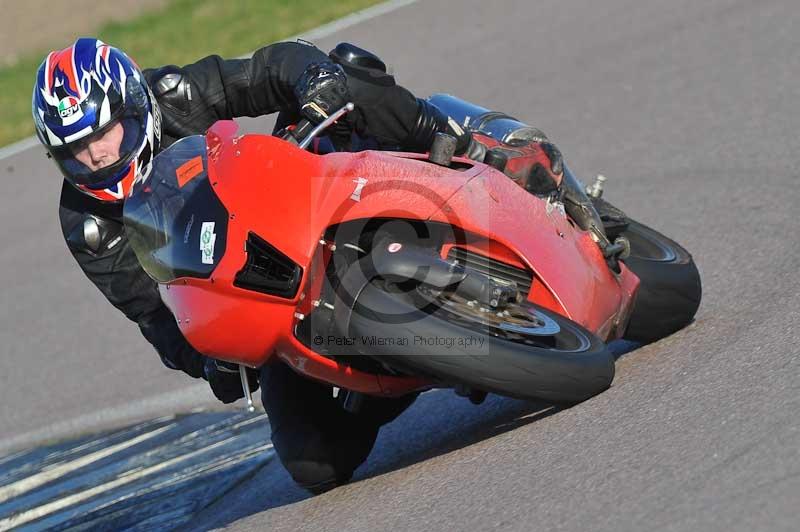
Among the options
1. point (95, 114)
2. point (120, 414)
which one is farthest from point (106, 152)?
point (120, 414)

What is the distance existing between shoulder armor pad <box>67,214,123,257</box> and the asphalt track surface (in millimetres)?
1083

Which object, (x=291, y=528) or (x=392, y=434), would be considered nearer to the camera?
(x=291, y=528)

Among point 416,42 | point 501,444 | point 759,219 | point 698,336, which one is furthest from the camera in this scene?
point 416,42

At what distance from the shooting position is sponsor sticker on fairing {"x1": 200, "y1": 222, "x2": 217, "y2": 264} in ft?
12.2

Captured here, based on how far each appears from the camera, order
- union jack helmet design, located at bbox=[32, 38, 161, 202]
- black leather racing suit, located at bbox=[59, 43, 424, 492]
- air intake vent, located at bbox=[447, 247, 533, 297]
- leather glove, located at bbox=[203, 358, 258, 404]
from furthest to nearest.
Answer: black leather racing suit, located at bbox=[59, 43, 424, 492]
union jack helmet design, located at bbox=[32, 38, 161, 202]
leather glove, located at bbox=[203, 358, 258, 404]
air intake vent, located at bbox=[447, 247, 533, 297]

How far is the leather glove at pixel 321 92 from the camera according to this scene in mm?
4156

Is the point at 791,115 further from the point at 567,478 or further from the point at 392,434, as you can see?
the point at 567,478

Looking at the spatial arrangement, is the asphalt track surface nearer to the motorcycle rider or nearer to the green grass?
the motorcycle rider

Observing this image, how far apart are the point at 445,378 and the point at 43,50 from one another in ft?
36.5

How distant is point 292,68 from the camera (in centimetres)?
473

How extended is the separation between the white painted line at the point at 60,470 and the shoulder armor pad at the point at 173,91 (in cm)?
186

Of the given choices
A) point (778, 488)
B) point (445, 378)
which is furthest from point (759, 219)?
point (778, 488)

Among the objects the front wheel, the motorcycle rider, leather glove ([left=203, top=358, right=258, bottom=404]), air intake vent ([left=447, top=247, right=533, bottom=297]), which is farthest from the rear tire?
leather glove ([left=203, top=358, right=258, bottom=404])

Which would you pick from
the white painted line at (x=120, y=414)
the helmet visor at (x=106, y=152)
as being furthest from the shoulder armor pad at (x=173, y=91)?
the white painted line at (x=120, y=414)
